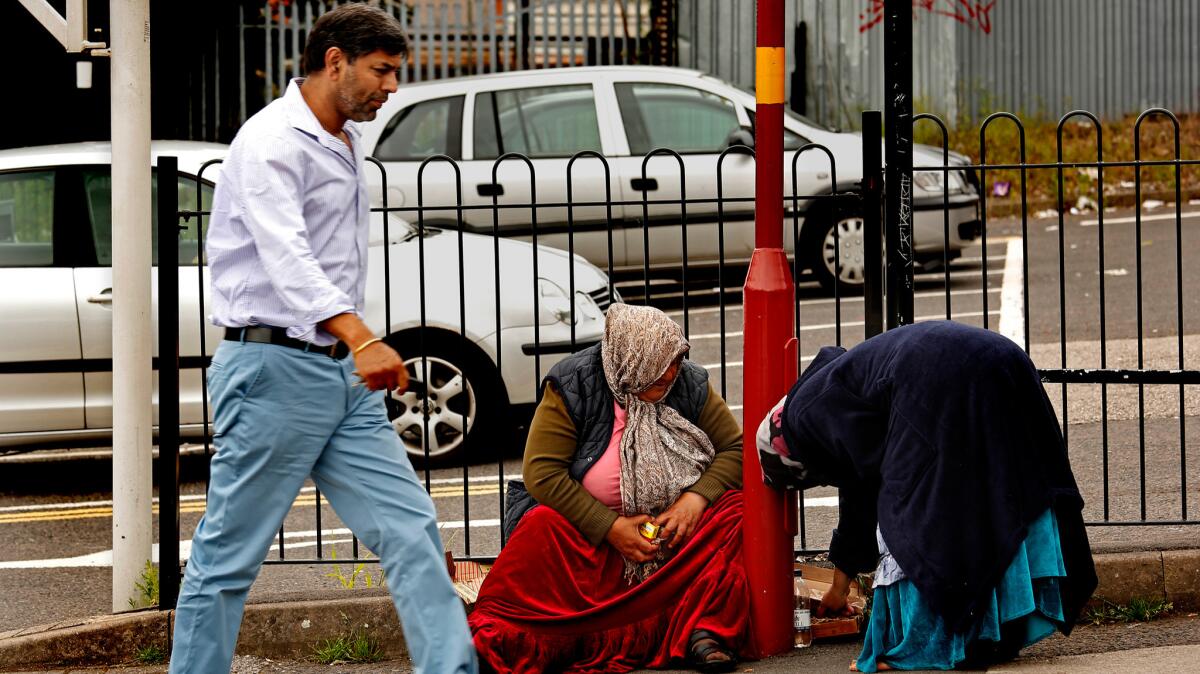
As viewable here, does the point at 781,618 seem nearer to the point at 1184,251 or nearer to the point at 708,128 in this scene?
the point at 708,128

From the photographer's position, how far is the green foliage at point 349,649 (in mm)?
4918

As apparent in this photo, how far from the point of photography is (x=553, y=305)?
7520 millimetres

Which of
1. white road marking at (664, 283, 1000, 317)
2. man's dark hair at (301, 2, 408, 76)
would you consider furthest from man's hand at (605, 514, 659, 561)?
white road marking at (664, 283, 1000, 317)

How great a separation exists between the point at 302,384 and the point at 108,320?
3.80 meters

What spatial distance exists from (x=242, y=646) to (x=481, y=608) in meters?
0.81

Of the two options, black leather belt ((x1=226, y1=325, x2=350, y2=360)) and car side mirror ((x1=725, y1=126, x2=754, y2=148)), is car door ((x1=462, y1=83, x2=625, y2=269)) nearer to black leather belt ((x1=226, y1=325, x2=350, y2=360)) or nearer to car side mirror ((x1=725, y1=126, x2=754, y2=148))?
car side mirror ((x1=725, y1=126, x2=754, y2=148))

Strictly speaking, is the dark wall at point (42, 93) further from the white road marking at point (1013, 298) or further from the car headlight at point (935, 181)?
the white road marking at point (1013, 298)

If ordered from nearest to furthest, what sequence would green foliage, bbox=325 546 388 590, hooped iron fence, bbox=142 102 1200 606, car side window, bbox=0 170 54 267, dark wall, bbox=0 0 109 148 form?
1. hooped iron fence, bbox=142 102 1200 606
2. green foliage, bbox=325 546 388 590
3. car side window, bbox=0 170 54 267
4. dark wall, bbox=0 0 109 148

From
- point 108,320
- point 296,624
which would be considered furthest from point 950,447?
point 108,320

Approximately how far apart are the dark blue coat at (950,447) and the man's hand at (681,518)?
52 cm

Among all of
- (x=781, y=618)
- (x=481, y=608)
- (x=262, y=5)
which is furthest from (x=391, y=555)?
(x=262, y=5)

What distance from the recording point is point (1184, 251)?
497 inches

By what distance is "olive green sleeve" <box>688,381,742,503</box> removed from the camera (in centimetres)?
477

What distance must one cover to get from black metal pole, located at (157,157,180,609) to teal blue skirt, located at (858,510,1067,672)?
6.88ft
